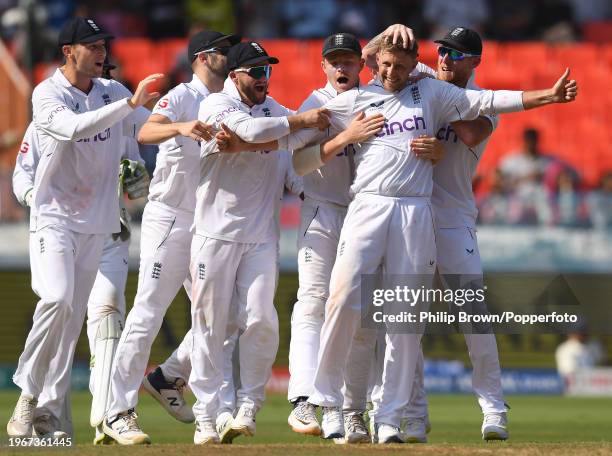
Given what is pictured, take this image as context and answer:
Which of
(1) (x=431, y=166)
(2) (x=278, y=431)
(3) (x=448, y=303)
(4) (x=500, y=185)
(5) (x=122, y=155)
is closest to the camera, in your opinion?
(1) (x=431, y=166)

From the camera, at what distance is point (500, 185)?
57.3ft

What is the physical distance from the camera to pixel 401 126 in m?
8.48

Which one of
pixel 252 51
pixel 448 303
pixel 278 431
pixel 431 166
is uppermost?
pixel 252 51

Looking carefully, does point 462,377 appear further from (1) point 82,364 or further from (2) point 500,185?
(1) point 82,364

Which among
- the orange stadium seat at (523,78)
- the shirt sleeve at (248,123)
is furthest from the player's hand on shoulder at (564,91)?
the orange stadium seat at (523,78)

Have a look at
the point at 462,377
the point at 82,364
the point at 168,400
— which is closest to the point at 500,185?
the point at 462,377

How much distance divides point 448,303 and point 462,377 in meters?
8.63

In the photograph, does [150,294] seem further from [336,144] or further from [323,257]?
[336,144]

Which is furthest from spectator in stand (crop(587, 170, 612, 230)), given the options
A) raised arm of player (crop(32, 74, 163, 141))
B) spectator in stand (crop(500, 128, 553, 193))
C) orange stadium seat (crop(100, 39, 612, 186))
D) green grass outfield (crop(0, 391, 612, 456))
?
raised arm of player (crop(32, 74, 163, 141))

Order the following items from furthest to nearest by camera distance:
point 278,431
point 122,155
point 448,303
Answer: point 278,431 < point 122,155 < point 448,303

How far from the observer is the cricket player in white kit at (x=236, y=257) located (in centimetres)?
891

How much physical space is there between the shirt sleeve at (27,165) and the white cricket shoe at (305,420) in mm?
2554

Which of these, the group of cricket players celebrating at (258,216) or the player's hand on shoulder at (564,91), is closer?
the player's hand on shoulder at (564,91)

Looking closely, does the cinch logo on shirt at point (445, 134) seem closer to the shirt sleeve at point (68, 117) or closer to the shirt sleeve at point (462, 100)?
the shirt sleeve at point (462, 100)
